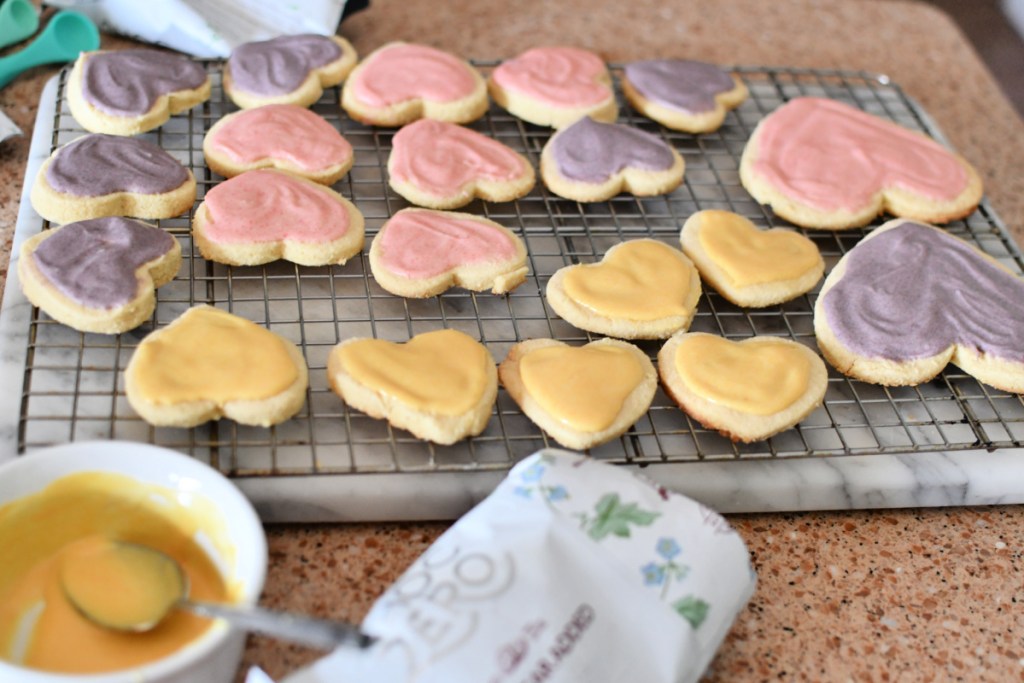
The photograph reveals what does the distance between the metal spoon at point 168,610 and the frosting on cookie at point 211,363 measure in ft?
0.60

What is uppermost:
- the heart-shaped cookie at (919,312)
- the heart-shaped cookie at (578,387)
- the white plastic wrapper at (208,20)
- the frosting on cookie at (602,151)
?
the heart-shaped cookie at (919,312)

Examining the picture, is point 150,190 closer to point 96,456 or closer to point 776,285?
point 96,456

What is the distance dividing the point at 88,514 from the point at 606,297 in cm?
63

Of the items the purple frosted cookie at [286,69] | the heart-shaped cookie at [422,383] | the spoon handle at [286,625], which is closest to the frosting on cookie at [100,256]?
the heart-shaped cookie at [422,383]

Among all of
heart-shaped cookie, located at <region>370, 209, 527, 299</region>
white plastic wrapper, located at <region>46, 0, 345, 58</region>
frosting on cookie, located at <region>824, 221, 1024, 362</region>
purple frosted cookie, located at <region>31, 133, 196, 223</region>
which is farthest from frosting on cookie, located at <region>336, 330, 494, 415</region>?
white plastic wrapper, located at <region>46, 0, 345, 58</region>

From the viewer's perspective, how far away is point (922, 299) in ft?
4.36

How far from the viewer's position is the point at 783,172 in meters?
1.53

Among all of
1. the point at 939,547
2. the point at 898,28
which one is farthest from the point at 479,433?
the point at 898,28

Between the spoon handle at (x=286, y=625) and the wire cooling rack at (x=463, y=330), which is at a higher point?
the spoon handle at (x=286, y=625)

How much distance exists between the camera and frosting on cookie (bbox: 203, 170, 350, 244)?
1.27 metres

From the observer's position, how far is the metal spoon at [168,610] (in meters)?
0.80

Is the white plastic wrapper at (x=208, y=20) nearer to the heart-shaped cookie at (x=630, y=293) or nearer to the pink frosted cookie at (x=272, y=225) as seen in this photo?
the pink frosted cookie at (x=272, y=225)

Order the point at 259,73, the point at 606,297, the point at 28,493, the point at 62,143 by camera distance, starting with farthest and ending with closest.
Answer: the point at 259,73, the point at 62,143, the point at 606,297, the point at 28,493

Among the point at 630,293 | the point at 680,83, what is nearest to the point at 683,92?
the point at 680,83
